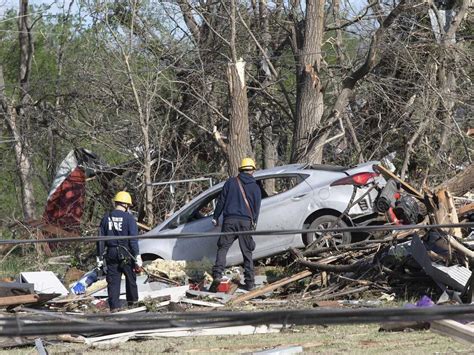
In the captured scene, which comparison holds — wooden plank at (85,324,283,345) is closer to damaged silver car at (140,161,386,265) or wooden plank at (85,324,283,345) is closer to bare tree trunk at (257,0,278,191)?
damaged silver car at (140,161,386,265)

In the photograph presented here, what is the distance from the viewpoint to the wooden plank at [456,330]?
8.50 metres

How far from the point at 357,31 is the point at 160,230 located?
333 inches

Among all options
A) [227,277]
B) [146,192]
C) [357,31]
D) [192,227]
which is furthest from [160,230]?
[357,31]

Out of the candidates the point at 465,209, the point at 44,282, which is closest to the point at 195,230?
the point at 44,282

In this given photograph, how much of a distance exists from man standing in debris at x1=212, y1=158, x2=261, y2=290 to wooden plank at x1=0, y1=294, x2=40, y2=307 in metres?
2.70

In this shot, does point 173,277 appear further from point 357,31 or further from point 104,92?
point 357,31

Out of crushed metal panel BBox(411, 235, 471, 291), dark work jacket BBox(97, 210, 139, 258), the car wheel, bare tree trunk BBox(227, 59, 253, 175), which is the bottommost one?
crushed metal panel BBox(411, 235, 471, 291)

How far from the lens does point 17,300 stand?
11977 millimetres

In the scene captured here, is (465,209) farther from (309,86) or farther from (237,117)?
(309,86)

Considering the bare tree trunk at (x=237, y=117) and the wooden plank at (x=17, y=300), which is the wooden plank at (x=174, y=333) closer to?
the wooden plank at (x=17, y=300)

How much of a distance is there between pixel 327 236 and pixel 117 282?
3.32 meters

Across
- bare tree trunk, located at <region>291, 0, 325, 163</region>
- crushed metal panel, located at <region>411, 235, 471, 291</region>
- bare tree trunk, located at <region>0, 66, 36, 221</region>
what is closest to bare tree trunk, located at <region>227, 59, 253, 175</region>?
bare tree trunk, located at <region>291, 0, 325, 163</region>

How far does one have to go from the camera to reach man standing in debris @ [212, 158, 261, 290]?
1358cm

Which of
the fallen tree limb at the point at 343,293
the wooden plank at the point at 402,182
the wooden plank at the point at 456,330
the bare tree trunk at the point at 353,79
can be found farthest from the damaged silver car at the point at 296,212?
the wooden plank at the point at 456,330
